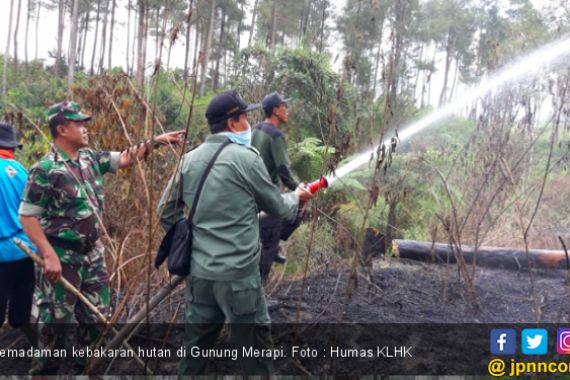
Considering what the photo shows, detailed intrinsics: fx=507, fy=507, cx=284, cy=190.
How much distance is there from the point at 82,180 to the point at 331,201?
5.01 metres

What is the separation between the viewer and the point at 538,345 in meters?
3.31

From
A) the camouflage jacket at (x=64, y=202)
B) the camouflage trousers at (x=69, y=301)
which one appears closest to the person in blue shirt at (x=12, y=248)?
the camouflage trousers at (x=69, y=301)

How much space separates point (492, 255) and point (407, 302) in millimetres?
1703

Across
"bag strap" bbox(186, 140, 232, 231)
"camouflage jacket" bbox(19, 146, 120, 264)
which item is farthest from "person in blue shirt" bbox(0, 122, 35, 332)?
"bag strap" bbox(186, 140, 232, 231)

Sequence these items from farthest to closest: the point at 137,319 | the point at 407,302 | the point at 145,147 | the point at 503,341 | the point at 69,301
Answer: the point at 407,302 < the point at 503,341 < the point at 145,147 < the point at 69,301 < the point at 137,319

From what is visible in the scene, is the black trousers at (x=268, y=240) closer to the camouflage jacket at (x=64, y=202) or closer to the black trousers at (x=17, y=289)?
the camouflage jacket at (x=64, y=202)

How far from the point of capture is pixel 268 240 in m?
3.90

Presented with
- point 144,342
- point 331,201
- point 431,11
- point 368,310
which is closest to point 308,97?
point 331,201

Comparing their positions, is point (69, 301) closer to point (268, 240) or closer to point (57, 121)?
point (57, 121)

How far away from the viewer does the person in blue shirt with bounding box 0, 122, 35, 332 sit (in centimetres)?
324

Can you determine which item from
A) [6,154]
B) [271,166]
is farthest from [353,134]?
[6,154]

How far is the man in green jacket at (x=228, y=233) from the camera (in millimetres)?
2521

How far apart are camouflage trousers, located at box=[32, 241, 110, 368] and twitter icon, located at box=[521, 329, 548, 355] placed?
2.70m

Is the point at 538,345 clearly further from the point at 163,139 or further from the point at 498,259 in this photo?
the point at 163,139
